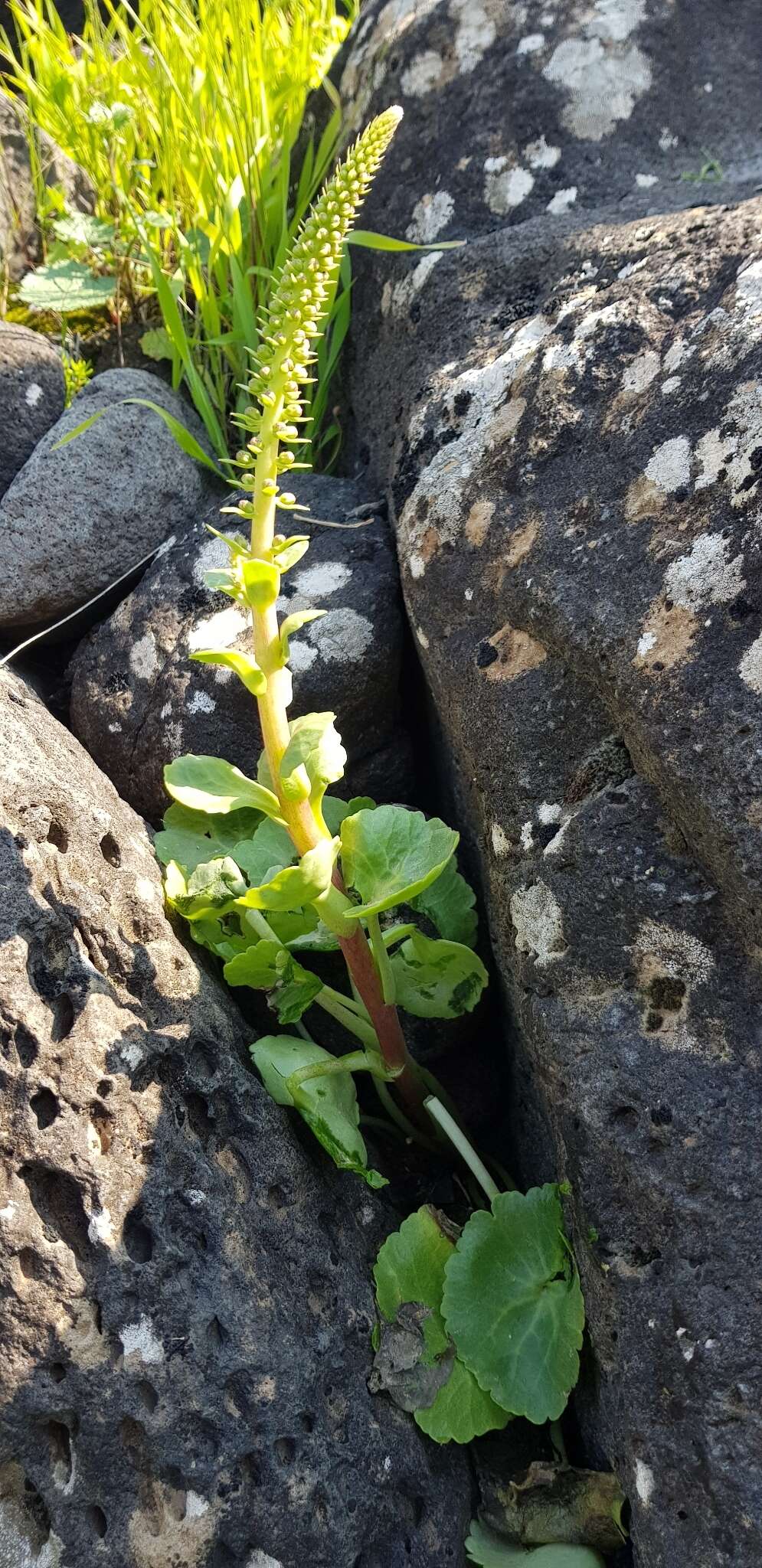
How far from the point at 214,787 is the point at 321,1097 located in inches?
24.6

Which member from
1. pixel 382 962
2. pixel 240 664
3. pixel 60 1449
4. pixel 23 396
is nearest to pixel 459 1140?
pixel 382 962

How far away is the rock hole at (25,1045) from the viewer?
174 cm

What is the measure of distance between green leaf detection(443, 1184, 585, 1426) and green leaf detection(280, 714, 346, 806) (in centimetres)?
85

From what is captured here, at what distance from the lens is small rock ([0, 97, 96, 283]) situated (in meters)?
3.23

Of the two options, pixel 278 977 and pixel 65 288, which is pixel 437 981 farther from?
pixel 65 288

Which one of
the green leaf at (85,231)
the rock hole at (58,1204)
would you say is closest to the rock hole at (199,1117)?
the rock hole at (58,1204)

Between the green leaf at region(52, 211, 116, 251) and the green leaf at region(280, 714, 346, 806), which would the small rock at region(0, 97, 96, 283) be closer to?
the green leaf at region(52, 211, 116, 251)

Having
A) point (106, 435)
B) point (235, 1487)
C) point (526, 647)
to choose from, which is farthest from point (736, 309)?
point (235, 1487)

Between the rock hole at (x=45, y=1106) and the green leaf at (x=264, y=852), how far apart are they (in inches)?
22.5

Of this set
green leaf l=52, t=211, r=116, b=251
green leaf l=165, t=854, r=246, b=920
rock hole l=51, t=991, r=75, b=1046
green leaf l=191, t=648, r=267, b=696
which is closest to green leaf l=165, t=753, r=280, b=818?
green leaf l=191, t=648, r=267, b=696

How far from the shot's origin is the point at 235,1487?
168cm

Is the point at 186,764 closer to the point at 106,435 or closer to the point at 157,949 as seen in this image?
the point at 157,949

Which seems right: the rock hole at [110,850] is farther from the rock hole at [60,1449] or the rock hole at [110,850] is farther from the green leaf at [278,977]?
the rock hole at [60,1449]

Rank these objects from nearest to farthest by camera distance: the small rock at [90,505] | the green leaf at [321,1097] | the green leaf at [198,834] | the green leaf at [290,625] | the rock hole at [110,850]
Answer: the green leaf at [290,625]
the green leaf at [321,1097]
the rock hole at [110,850]
the green leaf at [198,834]
the small rock at [90,505]
